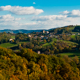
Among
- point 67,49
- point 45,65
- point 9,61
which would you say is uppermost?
point 9,61

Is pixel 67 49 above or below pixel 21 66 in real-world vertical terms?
below

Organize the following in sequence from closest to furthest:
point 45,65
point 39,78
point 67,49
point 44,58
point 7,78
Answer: point 7,78 → point 39,78 → point 45,65 → point 44,58 → point 67,49

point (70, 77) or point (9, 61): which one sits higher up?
point (9, 61)

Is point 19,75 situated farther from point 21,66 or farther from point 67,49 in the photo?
point 67,49

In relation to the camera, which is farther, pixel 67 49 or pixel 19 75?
pixel 67 49

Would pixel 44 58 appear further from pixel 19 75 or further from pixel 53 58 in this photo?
pixel 19 75

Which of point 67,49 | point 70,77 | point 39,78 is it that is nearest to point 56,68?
point 70,77

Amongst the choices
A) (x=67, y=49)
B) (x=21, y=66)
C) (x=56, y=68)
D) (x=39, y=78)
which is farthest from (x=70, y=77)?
(x=67, y=49)

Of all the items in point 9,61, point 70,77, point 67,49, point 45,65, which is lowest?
point 67,49

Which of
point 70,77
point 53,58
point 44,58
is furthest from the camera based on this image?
point 53,58
